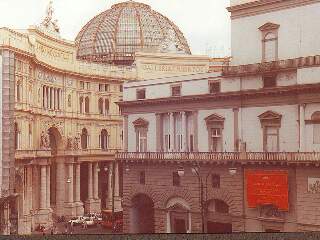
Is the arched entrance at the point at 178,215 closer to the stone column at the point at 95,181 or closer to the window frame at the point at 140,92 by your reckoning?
the stone column at the point at 95,181

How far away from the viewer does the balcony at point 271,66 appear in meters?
22.4

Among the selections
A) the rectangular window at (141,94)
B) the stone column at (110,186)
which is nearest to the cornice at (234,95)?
the rectangular window at (141,94)

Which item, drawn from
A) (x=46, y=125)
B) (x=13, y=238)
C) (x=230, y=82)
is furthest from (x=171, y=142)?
(x=13, y=238)

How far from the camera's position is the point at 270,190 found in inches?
905

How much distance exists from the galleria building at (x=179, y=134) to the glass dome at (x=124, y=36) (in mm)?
3168

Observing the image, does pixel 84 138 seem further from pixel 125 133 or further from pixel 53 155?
pixel 125 133

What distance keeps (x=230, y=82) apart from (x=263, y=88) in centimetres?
169

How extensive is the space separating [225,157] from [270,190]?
2577 mm

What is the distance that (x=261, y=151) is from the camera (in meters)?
24.3

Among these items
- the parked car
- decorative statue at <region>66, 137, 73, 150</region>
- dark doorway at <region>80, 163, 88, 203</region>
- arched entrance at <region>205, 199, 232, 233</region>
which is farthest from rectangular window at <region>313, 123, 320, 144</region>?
dark doorway at <region>80, 163, 88, 203</region>

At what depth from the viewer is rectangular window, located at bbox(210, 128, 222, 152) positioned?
2607 cm

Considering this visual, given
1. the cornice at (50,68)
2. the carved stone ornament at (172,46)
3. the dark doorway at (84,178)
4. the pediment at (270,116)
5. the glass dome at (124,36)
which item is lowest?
the dark doorway at (84,178)

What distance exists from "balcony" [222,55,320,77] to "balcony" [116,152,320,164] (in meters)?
2.87

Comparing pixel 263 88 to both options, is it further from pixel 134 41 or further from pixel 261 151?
pixel 134 41
